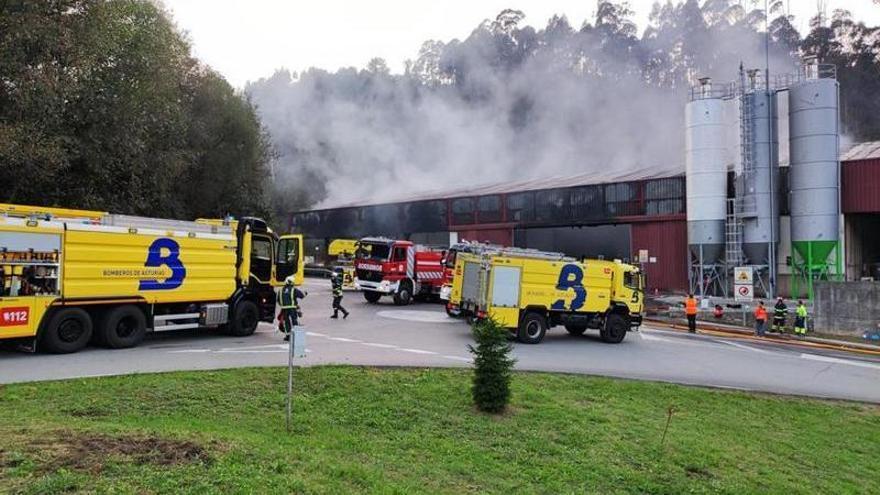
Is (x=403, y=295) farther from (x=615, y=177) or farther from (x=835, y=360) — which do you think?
(x=615, y=177)

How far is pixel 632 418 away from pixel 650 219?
28.7 m

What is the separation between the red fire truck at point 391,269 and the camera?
92.0 feet

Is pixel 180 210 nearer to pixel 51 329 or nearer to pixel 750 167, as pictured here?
pixel 51 329

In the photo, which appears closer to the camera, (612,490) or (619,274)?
(612,490)

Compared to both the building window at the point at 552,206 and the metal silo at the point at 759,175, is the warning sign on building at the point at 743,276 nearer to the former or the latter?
the metal silo at the point at 759,175

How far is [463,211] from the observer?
46.2 metres

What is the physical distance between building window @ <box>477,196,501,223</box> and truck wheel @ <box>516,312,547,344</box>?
2642cm

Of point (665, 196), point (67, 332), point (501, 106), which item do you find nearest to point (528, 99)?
point (501, 106)

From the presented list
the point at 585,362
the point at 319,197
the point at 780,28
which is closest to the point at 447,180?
the point at 319,197

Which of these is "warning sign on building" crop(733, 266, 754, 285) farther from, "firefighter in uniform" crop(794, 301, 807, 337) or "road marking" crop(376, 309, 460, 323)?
"road marking" crop(376, 309, 460, 323)

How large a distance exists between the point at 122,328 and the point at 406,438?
9434mm

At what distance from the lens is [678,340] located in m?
20.5

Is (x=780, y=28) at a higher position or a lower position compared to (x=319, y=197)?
higher

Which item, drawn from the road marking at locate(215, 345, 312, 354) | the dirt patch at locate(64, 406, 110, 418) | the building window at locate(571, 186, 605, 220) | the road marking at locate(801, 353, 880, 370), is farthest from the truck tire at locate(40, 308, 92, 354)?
the building window at locate(571, 186, 605, 220)
